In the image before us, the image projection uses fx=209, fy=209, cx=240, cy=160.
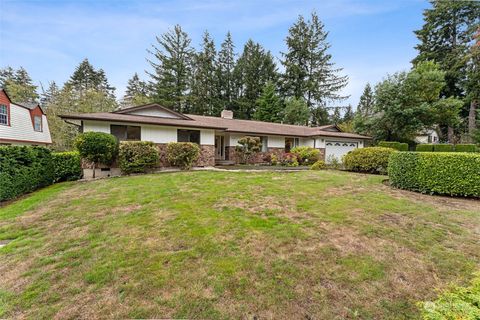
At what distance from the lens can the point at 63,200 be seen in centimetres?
647

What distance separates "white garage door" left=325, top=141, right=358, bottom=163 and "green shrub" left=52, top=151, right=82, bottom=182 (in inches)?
675

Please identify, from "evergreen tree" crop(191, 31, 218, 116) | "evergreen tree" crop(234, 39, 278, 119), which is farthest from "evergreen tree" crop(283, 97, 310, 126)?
"evergreen tree" crop(191, 31, 218, 116)

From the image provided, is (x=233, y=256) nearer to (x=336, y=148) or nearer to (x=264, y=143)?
(x=264, y=143)

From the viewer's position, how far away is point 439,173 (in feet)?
22.9

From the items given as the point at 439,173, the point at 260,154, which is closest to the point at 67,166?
the point at 260,154

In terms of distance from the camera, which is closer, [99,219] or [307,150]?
[99,219]

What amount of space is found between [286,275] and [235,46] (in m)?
34.6

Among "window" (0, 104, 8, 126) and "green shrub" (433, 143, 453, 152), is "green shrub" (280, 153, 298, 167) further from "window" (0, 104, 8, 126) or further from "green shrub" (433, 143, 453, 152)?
"window" (0, 104, 8, 126)

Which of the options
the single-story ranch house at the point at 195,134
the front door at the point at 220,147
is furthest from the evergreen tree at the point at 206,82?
the front door at the point at 220,147

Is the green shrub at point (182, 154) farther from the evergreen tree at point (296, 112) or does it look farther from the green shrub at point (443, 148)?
the green shrub at point (443, 148)

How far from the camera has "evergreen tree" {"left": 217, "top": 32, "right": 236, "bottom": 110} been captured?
30.8 meters

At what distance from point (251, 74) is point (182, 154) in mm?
23324

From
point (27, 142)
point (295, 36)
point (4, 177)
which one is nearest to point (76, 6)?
point (4, 177)

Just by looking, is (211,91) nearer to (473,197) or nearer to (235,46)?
(235,46)
